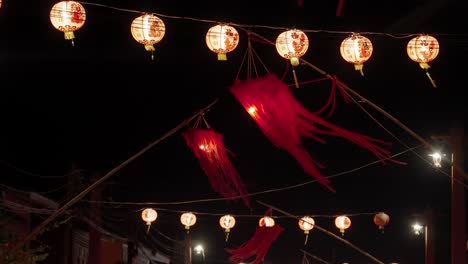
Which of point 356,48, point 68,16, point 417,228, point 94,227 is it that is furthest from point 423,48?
point 417,228

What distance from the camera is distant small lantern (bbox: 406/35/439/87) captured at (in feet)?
51.0

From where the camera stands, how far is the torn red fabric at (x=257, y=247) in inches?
679

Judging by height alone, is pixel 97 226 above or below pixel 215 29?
below

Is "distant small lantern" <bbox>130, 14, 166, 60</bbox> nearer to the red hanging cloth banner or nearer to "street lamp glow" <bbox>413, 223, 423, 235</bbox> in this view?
the red hanging cloth banner

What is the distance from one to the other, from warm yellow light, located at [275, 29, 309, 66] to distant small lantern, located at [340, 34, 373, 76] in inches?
39.4

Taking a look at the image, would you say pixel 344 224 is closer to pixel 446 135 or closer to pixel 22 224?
pixel 446 135

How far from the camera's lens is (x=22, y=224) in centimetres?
2800

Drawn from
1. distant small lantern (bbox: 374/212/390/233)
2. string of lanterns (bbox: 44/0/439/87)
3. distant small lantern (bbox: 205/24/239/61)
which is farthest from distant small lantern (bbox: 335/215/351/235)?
distant small lantern (bbox: 205/24/239/61)

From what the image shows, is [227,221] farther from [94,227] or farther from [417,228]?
[417,228]

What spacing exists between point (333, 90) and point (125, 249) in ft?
121

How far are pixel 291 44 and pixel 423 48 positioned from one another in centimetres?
291

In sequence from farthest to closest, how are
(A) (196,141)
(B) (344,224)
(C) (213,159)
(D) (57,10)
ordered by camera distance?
(B) (344,224)
(A) (196,141)
(C) (213,159)
(D) (57,10)

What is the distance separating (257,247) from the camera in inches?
776

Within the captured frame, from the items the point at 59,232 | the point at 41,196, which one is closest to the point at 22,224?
the point at 41,196
